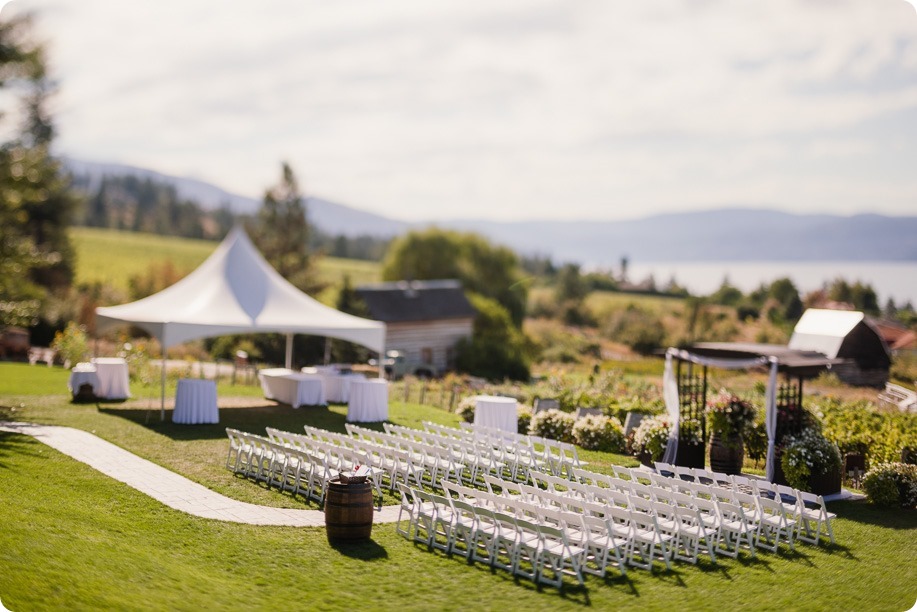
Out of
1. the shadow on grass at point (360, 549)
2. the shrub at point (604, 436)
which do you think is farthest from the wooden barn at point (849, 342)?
the shadow on grass at point (360, 549)

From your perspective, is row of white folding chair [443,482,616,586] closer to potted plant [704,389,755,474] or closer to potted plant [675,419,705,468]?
potted plant [704,389,755,474]

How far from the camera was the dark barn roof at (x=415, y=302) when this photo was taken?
35.2 meters

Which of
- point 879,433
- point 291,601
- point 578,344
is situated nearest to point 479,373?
point 578,344

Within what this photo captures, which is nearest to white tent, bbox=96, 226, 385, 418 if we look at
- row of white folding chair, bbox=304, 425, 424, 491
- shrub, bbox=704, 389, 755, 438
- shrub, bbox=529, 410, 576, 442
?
shrub, bbox=529, 410, 576, 442

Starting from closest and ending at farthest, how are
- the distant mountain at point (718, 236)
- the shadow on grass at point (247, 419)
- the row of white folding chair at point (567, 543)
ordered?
the row of white folding chair at point (567, 543) → the shadow on grass at point (247, 419) → the distant mountain at point (718, 236)

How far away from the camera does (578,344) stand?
1646 inches

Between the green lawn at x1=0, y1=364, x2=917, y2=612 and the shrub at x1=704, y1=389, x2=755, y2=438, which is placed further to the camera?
the shrub at x1=704, y1=389, x2=755, y2=438

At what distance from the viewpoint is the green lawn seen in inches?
305

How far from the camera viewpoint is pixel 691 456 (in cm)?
1465

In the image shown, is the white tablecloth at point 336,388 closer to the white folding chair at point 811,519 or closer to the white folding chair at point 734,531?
the white folding chair at point 734,531

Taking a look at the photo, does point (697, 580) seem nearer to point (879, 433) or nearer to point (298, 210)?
point (879, 433)

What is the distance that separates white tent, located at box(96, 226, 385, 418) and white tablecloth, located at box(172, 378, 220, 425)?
40.7 inches

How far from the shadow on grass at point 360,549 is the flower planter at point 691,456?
6.92 m

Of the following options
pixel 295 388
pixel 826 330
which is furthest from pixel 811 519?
pixel 826 330
